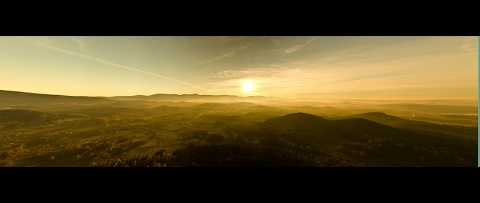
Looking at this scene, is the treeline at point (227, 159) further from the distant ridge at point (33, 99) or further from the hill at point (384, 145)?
the distant ridge at point (33, 99)

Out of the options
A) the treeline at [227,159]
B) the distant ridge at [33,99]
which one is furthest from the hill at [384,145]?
the distant ridge at [33,99]

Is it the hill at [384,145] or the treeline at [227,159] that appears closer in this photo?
the treeline at [227,159]

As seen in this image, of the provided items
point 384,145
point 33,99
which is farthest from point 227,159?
point 33,99

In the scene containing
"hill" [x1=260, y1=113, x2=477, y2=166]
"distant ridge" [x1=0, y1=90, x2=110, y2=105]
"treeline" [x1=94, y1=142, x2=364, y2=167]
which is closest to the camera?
"treeline" [x1=94, y1=142, x2=364, y2=167]

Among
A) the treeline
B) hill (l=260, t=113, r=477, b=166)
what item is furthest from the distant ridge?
hill (l=260, t=113, r=477, b=166)

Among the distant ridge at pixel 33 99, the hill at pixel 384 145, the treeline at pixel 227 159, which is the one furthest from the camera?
the distant ridge at pixel 33 99

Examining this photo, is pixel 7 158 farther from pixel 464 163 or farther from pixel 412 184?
pixel 464 163

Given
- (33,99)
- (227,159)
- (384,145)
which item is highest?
(33,99)

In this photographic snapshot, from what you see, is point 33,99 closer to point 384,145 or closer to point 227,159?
point 227,159

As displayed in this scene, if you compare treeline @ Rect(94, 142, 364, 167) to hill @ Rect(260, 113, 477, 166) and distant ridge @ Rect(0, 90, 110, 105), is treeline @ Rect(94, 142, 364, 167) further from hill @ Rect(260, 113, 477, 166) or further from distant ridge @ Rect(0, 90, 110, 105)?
distant ridge @ Rect(0, 90, 110, 105)

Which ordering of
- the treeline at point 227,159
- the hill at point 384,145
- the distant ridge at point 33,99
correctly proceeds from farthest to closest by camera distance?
the distant ridge at point 33,99 < the hill at point 384,145 < the treeline at point 227,159
